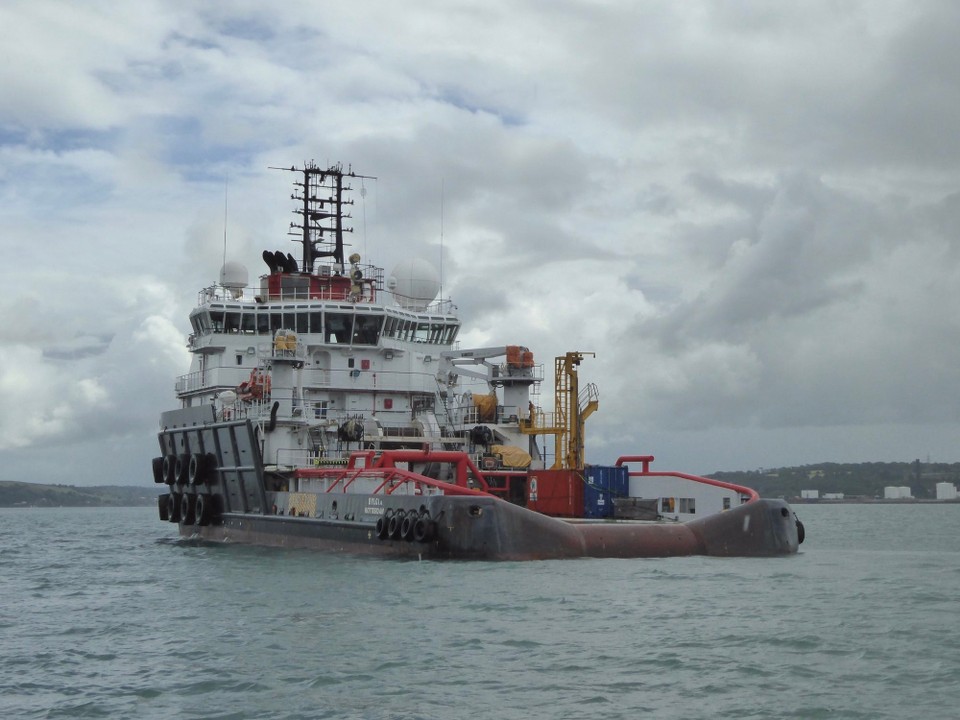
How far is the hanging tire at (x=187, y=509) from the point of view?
1458 inches

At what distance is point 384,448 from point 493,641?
17696 mm

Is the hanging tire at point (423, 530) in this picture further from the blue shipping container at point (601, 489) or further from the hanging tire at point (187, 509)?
the hanging tire at point (187, 509)

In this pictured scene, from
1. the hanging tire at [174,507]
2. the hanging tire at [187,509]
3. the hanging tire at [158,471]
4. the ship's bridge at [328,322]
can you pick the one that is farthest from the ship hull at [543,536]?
the hanging tire at [158,471]

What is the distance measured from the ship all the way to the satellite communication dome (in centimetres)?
6

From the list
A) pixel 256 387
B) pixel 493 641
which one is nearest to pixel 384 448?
pixel 256 387

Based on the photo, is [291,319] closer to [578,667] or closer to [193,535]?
[193,535]

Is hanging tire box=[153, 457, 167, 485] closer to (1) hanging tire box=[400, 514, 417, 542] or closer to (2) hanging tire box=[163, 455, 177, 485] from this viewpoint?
(2) hanging tire box=[163, 455, 177, 485]

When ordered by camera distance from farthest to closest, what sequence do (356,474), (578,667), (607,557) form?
1. (356,474)
2. (607,557)
3. (578,667)

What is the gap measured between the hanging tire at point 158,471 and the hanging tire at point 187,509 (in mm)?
2930

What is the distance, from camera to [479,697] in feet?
43.2

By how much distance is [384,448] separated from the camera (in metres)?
33.7

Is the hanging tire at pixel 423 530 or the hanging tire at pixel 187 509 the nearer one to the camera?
the hanging tire at pixel 423 530

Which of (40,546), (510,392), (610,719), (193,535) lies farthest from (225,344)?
(610,719)

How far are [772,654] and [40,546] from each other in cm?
3485
